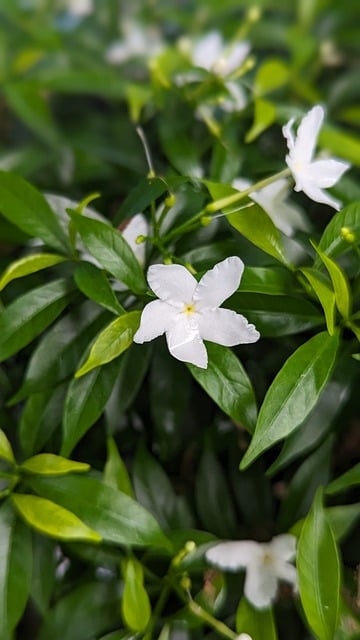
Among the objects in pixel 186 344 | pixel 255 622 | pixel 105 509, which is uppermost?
pixel 186 344

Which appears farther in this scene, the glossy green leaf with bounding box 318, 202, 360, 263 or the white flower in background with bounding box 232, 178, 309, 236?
the white flower in background with bounding box 232, 178, 309, 236

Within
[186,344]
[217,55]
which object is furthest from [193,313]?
[217,55]

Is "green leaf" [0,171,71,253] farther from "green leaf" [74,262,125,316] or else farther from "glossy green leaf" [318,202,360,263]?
"glossy green leaf" [318,202,360,263]

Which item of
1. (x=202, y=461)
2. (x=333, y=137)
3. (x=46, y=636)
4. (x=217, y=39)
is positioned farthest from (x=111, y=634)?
(x=217, y=39)

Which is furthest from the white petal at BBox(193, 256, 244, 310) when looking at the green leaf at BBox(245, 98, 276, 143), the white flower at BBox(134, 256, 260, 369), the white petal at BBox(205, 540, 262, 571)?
the green leaf at BBox(245, 98, 276, 143)

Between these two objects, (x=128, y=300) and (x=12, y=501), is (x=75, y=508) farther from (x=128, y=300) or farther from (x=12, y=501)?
(x=128, y=300)

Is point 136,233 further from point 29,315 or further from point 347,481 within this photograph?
point 347,481
